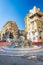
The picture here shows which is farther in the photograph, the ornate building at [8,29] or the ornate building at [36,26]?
the ornate building at [8,29]

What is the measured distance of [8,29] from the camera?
36.7 meters

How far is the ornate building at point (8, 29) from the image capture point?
3638 cm

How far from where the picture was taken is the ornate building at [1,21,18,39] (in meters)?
36.4

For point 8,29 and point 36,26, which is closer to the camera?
point 36,26

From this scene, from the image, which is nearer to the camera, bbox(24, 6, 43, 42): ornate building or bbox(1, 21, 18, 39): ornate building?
bbox(24, 6, 43, 42): ornate building

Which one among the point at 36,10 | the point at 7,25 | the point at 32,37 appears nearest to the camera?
the point at 32,37

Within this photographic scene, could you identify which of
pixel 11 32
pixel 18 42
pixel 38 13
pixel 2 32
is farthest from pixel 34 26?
pixel 18 42

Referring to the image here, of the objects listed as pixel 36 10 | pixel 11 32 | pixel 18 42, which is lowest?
pixel 18 42

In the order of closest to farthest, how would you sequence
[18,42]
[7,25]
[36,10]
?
1. [18,42]
2. [36,10]
3. [7,25]

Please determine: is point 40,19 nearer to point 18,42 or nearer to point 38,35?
point 38,35

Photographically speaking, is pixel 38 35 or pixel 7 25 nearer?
pixel 38 35

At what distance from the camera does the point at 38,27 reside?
3109 cm

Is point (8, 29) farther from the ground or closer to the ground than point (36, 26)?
closer to the ground

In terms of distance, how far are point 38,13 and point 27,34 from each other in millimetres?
6599
